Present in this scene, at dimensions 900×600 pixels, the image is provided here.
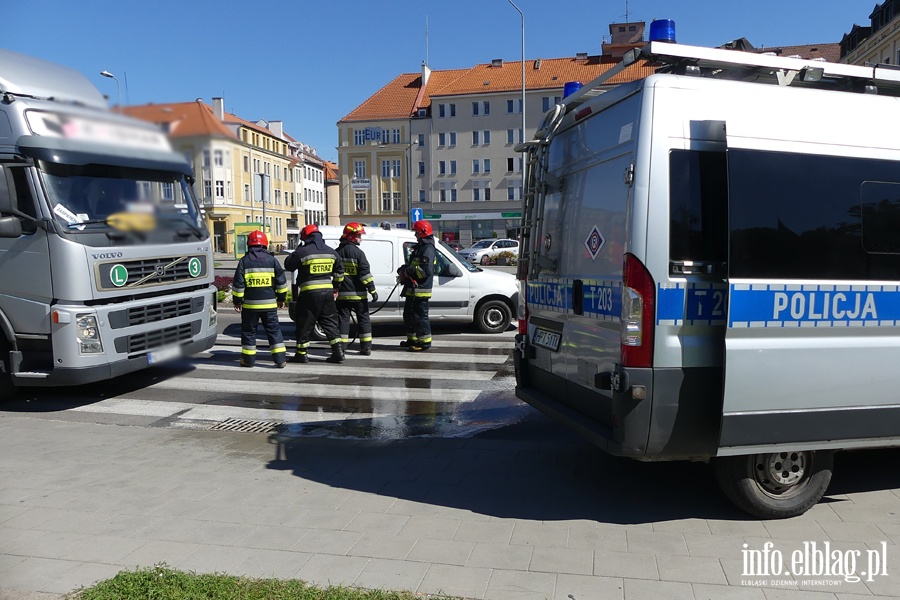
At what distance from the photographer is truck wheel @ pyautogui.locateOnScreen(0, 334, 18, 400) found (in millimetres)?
7355

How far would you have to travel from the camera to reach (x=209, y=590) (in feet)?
11.4

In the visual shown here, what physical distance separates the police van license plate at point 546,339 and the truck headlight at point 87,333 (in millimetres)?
4413

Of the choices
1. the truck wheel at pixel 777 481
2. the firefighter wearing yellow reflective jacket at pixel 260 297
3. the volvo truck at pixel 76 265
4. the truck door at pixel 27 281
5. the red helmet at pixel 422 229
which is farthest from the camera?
the red helmet at pixel 422 229

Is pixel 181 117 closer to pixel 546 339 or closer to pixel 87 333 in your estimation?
pixel 546 339

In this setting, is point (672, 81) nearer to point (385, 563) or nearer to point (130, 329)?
point (385, 563)

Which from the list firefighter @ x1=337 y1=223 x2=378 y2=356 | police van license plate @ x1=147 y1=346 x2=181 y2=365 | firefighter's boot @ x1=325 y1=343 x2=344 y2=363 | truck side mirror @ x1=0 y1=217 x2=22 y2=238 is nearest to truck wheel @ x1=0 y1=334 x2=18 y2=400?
truck side mirror @ x1=0 y1=217 x2=22 y2=238

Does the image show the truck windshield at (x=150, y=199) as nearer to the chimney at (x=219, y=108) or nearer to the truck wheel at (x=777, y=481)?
the chimney at (x=219, y=108)

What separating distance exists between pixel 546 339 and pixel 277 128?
3.76 meters

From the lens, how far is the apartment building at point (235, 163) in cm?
139

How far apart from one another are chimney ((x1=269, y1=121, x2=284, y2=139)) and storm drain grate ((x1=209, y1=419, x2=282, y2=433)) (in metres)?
5.40

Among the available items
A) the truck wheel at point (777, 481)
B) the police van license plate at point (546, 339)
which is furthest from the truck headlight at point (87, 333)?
the truck wheel at point (777, 481)

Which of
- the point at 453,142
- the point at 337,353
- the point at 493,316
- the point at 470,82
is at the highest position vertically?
Answer: the point at 470,82

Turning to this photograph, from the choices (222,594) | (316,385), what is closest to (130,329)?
(316,385)

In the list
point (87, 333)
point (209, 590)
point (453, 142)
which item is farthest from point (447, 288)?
point (453, 142)
